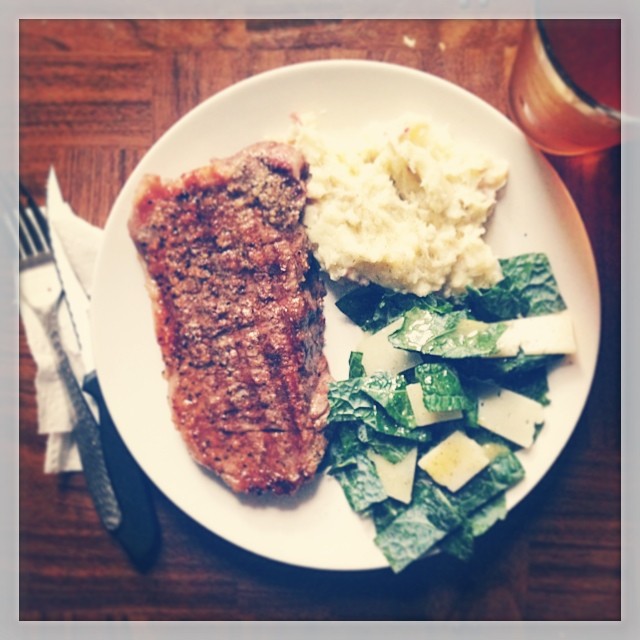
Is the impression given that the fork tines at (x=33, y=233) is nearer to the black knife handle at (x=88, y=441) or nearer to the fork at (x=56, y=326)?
the fork at (x=56, y=326)

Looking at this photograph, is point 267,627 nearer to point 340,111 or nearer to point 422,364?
point 422,364

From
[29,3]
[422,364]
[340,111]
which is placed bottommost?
[422,364]

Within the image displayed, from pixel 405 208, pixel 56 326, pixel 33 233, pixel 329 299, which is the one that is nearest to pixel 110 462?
pixel 56 326

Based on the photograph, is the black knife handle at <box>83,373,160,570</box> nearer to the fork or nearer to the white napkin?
the fork

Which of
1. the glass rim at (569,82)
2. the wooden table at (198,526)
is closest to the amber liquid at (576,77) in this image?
the glass rim at (569,82)

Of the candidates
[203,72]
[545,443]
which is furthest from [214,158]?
[545,443]

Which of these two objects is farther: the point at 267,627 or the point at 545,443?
the point at 267,627

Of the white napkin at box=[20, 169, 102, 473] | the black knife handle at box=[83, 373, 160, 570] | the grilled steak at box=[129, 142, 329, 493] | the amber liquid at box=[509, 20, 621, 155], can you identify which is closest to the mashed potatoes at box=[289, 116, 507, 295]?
the grilled steak at box=[129, 142, 329, 493]
